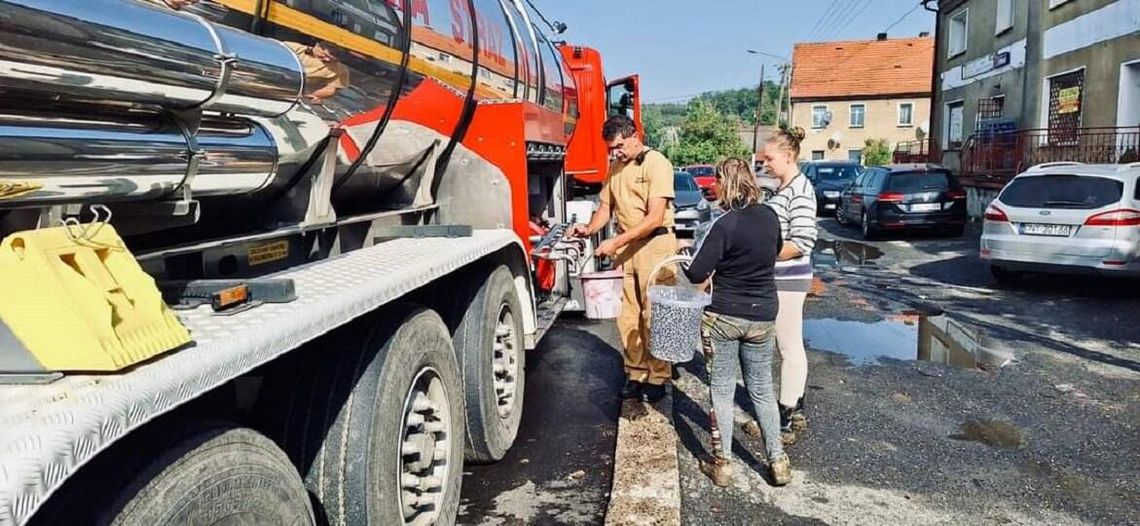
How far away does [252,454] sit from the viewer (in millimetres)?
1933

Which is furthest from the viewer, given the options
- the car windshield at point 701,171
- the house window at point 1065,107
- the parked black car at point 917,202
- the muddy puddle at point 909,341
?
the car windshield at point 701,171

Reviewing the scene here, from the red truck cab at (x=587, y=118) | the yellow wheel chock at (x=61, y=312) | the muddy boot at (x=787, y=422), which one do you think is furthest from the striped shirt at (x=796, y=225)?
the red truck cab at (x=587, y=118)

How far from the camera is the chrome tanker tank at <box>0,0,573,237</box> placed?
1538mm

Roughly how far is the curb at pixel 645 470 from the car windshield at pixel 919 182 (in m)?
12.4

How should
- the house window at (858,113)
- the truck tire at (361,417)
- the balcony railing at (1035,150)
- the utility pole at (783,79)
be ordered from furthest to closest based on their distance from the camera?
1. the house window at (858,113)
2. the utility pole at (783,79)
3. the balcony railing at (1035,150)
4. the truck tire at (361,417)

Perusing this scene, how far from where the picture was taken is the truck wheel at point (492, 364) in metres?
4.10

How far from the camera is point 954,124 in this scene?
84.6 feet

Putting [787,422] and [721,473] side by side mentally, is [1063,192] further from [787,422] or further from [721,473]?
[721,473]

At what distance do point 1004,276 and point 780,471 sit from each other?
8.03m

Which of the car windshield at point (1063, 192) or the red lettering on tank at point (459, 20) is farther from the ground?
the red lettering on tank at point (459, 20)

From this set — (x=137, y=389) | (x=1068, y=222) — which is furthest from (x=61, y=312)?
(x=1068, y=222)

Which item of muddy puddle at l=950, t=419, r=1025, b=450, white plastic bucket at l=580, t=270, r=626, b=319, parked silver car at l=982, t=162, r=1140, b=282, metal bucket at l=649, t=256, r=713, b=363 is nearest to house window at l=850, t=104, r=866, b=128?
parked silver car at l=982, t=162, r=1140, b=282

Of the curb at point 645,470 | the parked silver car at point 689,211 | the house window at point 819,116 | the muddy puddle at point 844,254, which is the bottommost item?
the muddy puddle at point 844,254

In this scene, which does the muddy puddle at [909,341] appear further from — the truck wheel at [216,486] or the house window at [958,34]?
the house window at [958,34]
